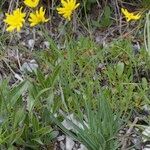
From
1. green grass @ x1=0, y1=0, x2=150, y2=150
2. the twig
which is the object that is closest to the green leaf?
green grass @ x1=0, y1=0, x2=150, y2=150

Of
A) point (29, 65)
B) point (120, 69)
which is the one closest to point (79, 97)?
point (120, 69)

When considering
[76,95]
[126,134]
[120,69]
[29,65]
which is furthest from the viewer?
[29,65]

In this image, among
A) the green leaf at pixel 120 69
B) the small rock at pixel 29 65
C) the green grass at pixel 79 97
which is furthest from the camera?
the small rock at pixel 29 65

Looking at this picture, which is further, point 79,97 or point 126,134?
point 79,97

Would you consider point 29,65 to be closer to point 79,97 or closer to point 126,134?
point 79,97

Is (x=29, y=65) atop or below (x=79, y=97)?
atop

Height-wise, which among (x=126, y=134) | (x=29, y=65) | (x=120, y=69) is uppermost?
(x=29, y=65)

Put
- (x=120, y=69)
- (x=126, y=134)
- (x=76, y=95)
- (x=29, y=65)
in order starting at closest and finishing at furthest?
1. (x=126, y=134)
2. (x=76, y=95)
3. (x=120, y=69)
4. (x=29, y=65)

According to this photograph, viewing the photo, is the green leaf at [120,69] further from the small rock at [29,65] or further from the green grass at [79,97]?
the small rock at [29,65]

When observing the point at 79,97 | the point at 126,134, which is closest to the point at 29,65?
the point at 79,97

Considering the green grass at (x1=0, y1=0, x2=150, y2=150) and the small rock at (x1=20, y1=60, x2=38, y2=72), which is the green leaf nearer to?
the green grass at (x1=0, y1=0, x2=150, y2=150)

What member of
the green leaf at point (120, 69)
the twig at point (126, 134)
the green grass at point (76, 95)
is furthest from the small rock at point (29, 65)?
the twig at point (126, 134)
